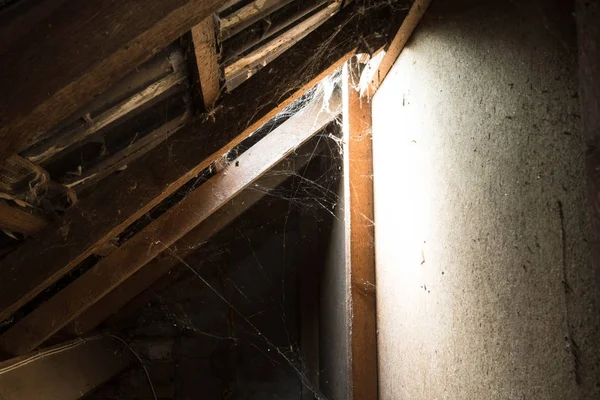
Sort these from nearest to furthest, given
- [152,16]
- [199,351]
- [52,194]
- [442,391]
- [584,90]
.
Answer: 1. [584,90]
2. [152,16]
3. [442,391]
4. [52,194]
5. [199,351]

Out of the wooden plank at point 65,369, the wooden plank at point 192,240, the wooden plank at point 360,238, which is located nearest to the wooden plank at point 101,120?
the wooden plank at point 360,238

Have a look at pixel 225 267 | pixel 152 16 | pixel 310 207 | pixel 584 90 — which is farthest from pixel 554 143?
pixel 225 267

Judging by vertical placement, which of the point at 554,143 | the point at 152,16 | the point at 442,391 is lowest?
the point at 442,391

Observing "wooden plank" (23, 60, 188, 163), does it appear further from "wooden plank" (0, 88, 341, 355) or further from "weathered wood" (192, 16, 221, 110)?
"wooden plank" (0, 88, 341, 355)

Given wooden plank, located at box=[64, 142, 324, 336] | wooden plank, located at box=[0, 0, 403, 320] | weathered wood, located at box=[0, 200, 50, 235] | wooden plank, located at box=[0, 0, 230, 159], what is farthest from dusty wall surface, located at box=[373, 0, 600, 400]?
wooden plank, located at box=[64, 142, 324, 336]

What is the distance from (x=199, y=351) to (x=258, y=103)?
2951mm

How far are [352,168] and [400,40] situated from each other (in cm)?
Result: 62

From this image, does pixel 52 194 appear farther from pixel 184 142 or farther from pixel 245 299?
pixel 245 299

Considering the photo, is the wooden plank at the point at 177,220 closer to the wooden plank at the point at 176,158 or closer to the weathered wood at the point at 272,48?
the weathered wood at the point at 272,48

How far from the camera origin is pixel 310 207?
359cm

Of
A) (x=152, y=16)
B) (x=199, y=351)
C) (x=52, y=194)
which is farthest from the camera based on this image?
(x=199, y=351)

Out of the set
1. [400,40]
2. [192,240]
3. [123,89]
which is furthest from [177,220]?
[400,40]

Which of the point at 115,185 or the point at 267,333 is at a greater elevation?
the point at 115,185

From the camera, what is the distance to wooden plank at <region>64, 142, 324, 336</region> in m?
2.87
